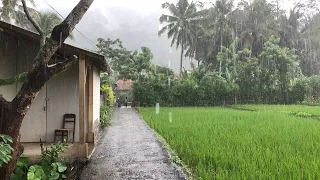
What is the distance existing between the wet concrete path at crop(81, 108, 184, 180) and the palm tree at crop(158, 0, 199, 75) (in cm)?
2392

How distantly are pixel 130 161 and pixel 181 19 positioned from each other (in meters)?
26.7

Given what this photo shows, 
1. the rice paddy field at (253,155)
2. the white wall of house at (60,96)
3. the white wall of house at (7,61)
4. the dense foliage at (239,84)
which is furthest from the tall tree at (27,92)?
the dense foliage at (239,84)

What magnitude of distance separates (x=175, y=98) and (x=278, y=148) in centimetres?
1897

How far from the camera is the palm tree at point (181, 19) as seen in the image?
1233 inches

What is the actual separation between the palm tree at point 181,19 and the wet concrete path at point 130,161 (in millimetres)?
23923

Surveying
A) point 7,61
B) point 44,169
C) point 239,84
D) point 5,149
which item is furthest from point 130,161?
point 239,84

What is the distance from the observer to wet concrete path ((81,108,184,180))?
5078 mm

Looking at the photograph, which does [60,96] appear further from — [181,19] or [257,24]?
[257,24]

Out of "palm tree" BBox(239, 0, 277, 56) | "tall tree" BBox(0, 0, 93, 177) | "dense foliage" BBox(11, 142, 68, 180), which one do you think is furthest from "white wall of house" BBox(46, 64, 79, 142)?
"palm tree" BBox(239, 0, 277, 56)

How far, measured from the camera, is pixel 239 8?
33.5 m

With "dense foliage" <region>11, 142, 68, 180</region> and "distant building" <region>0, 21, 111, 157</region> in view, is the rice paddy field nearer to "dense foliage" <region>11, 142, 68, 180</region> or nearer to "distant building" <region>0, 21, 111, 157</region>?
"dense foliage" <region>11, 142, 68, 180</region>

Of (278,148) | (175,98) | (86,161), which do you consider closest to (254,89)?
(175,98)

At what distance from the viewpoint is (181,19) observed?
31.3 m

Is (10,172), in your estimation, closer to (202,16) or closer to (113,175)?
(113,175)
